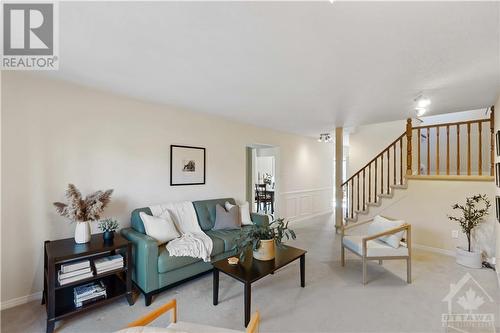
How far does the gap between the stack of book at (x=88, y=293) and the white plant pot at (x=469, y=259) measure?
15.2 feet

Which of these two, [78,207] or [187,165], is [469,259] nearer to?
[187,165]

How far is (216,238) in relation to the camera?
2998 millimetres

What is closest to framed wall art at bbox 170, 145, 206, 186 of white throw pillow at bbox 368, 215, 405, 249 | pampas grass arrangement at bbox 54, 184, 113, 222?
pampas grass arrangement at bbox 54, 184, 113, 222

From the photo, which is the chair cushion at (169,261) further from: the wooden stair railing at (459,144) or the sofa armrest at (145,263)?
the wooden stair railing at (459,144)

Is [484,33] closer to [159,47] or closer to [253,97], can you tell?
[253,97]

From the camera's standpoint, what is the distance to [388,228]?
2951 mm

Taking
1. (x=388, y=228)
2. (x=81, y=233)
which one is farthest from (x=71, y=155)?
(x=388, y=228)

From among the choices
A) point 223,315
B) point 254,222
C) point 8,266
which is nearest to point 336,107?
point 254,222

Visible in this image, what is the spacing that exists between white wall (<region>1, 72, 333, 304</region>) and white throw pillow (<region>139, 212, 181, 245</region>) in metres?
0.52

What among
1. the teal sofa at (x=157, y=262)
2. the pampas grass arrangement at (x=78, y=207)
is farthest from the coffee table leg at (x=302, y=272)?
the pampas grass arrangement at (x=78, y=207)

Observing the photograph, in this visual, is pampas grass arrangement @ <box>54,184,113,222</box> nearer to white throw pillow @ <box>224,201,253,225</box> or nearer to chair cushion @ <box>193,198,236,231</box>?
chair cushion @ <box>193,198,236,231</box>

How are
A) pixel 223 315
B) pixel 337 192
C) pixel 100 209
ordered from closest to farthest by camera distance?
pixel 223 315
pixel 100 209
pixel 337 192

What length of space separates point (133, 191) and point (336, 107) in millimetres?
3193

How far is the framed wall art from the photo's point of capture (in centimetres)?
349
